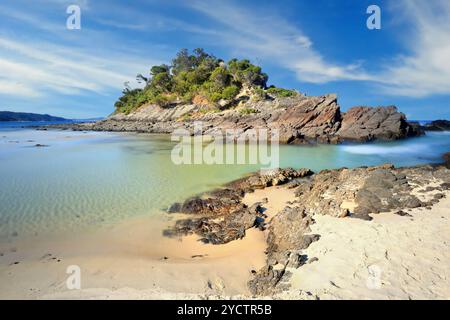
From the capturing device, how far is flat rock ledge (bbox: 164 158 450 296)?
5.89m

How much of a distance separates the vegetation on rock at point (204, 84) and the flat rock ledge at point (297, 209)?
47822 mm

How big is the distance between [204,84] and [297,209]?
60.3 m

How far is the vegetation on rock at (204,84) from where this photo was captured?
6000 cm

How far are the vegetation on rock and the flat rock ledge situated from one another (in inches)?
1883

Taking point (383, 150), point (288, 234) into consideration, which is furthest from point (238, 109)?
point (288, 234)

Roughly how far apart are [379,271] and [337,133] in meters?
35.3
